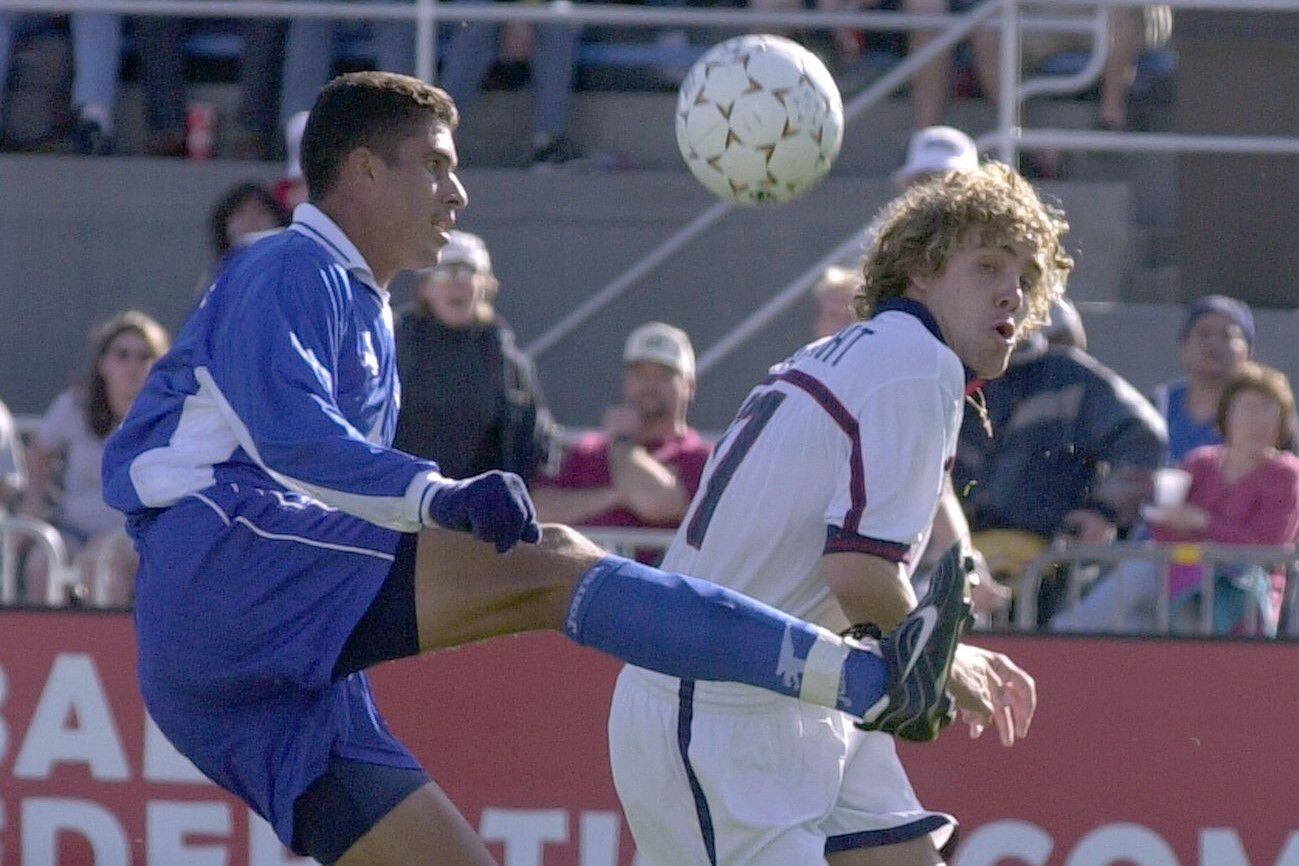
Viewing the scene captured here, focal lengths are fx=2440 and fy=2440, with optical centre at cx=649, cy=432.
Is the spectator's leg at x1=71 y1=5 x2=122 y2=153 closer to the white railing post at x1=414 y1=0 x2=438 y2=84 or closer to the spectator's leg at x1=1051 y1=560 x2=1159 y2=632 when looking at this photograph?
the white railing post at x1=414 y1=0 x2=438 y2=84

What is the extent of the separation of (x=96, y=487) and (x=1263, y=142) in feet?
14.9

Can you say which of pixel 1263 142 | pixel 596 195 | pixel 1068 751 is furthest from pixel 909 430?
pixel 596 195

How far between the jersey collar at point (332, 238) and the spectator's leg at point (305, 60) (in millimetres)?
5444

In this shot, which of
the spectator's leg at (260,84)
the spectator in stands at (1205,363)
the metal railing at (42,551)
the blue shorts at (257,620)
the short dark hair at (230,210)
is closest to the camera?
the blue shorts at (257,620)

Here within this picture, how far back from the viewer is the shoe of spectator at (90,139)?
10.4m

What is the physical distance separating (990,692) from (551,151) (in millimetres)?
6011

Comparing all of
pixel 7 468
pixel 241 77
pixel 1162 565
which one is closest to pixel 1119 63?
pixel 1162 565

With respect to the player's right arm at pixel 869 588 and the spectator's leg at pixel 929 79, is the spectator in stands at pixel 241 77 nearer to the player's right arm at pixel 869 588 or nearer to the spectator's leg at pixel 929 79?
the spectator's leg at pixel 929 79

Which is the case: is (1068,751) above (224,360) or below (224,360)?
below

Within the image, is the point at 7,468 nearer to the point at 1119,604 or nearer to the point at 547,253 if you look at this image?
the point at 547,253

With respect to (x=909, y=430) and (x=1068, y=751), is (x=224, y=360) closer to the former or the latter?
(x=909, y=430)

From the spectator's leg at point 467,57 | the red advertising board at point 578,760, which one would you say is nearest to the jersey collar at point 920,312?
the red advertising board at point 578,760

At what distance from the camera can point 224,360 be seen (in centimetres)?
Answer: 462

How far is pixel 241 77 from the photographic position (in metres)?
10.4
